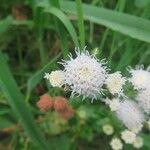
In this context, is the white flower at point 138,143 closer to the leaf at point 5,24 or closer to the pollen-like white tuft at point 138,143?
the pollen-like white tuft at point 138,143

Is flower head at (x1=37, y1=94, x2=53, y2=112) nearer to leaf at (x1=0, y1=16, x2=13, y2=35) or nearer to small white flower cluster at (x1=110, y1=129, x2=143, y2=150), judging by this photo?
small white flower cluster at (x1=110, y1=129, x2=143, y2=150)

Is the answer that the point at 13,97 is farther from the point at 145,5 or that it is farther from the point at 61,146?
the point at 145,5

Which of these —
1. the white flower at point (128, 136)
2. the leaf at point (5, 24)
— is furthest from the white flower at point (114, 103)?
the leaf at point (5, 24)

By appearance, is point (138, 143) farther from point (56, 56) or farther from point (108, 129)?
point (56, 56)

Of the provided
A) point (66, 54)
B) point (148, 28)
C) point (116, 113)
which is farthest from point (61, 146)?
point (148, 28)

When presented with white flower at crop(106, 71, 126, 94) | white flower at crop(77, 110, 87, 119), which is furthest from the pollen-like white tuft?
white flower at crop(106, 71, 126, 94)

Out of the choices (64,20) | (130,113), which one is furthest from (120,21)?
(130,113)

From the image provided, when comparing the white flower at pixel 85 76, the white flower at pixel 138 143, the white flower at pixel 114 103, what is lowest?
the white flower at pixel 138 143
